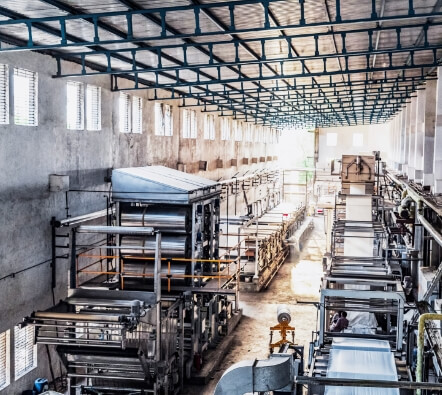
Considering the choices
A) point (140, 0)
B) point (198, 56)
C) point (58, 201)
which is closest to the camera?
point (140, 0)

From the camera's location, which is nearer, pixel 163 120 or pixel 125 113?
pixel 125 113

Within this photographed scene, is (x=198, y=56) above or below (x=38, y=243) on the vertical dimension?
above

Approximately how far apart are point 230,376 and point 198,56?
12052 mm

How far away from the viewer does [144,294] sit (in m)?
13.4

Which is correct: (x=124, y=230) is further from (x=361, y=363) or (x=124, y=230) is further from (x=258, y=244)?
(x=258, y=244)

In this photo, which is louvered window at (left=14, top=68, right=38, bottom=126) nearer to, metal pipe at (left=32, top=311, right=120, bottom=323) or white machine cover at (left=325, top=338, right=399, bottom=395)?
metal pipe at (left=32, top=311, right=120, bottom=323)

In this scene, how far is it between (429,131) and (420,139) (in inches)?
122

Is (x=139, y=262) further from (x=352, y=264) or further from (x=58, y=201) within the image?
(x=352, y=264)

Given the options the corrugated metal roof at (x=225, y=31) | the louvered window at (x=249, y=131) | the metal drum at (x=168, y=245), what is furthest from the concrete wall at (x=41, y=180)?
the louvered window at (x=249, y=131)

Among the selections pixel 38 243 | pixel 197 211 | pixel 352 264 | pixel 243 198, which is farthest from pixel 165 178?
pixel 243 198

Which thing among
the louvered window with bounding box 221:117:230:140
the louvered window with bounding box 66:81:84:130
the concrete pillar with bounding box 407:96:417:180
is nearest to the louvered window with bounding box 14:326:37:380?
the louvered window with bounding box 66:81:84:130

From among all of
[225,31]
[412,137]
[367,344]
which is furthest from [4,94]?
[412,137]

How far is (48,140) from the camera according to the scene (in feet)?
50.9

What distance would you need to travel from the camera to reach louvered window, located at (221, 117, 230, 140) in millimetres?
35812
